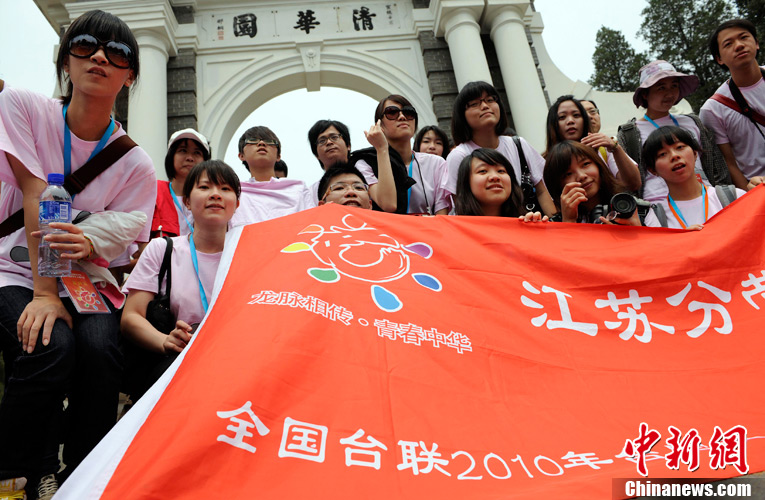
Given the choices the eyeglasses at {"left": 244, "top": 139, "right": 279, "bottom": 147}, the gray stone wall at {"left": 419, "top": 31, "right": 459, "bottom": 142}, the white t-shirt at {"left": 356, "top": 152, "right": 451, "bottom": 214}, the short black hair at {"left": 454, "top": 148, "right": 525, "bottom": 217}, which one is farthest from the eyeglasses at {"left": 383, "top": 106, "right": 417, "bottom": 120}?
the gray stone wall at {"left": 419, "top": 31, "right": 459, "bottom": 142}

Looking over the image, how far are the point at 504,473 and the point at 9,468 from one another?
5.07 feet

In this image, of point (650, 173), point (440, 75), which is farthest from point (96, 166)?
point (440, 75)

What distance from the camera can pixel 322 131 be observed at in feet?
13.9

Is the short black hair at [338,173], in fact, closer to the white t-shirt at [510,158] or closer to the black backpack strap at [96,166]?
the white t-shirt at [510,158]

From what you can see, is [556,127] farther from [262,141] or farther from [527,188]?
[262,141]

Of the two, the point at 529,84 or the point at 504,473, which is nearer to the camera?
the point at 504,473

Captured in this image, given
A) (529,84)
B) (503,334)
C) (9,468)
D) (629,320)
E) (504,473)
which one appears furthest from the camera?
(529,84)

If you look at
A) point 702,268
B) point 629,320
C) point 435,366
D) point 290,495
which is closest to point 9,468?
point 290,495

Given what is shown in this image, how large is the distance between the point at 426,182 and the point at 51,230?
223 cm

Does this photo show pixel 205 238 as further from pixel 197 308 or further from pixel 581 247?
pixel 581 247

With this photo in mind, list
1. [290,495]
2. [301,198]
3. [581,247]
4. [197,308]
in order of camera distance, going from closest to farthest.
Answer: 1. [290,495]
2. [197,308]
3. [581,247]
4. [301,198]

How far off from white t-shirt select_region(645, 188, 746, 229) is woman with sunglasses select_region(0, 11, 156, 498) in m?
2.53

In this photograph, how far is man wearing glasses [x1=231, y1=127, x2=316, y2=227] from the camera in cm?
365

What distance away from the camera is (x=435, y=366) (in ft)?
6.07
